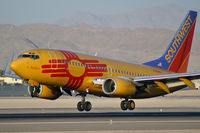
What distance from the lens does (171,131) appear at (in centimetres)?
2755

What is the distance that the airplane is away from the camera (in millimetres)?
41531

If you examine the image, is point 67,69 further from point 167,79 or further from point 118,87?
point 167,79

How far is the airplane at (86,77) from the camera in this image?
41531 mm

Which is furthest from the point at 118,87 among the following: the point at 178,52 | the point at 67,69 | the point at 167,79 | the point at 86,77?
the point at 178,52

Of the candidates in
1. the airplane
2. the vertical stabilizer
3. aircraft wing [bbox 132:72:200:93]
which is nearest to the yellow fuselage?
the airplane

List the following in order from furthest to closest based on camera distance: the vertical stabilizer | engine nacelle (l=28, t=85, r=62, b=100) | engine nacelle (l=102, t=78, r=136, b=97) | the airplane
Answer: the vertical stabilizer, engine nacelle (l=28, t=85, r=62, b=100), engine nacelle (l=102, t=78, r=136, b=97), the airplane

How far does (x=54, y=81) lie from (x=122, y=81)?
22.6ft

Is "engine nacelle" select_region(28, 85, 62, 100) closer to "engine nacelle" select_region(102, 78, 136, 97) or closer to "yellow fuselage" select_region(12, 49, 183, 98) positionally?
"yellow fuselage" select_region(12, 49, 183, 98)

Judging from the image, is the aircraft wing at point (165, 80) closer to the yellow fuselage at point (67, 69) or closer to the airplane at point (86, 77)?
the airplane at point (86, 77)

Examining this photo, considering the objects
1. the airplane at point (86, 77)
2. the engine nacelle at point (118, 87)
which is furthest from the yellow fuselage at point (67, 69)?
the engine nacelle at point (118, 87)

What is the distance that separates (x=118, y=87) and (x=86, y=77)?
3539 millimetres

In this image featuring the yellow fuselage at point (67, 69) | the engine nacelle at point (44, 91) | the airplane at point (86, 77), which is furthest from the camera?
the engine nacelle at point (44, 91)

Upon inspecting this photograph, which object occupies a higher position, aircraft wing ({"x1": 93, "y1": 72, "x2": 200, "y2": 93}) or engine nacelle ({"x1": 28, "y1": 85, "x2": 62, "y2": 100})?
aircraft wing ({"x1": 93, "y1": 72, "x2": 200, "y2": 93})

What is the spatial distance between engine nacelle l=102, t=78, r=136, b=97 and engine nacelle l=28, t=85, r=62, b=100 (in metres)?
5.65
